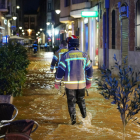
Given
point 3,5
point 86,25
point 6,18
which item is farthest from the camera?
point 6,18

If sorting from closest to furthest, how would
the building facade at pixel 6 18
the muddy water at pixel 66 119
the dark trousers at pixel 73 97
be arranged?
the muddy water at pixel 66 119, the dark trousers at pixel 73 97, the building facade at pixel 6 18

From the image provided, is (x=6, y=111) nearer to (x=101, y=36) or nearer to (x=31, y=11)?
(x=101, y=36)

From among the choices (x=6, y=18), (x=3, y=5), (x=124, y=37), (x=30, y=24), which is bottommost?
(x=124, y=37)

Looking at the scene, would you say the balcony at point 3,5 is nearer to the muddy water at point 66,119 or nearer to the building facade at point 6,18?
the building facade at point 6,18

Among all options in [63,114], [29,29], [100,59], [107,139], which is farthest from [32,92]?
[29,29]

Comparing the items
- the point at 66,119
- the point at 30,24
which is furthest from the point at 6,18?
the point at 30,24

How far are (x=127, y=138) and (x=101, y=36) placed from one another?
16.1 meters

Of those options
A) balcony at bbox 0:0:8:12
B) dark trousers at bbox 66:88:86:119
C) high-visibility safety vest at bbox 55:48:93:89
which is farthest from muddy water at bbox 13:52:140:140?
balcony at bbox 0:0:8:12

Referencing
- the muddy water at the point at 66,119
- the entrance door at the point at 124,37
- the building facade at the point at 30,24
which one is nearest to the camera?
the muddy water at the point at 66,119

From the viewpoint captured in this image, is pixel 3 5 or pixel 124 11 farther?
pixel 3 5

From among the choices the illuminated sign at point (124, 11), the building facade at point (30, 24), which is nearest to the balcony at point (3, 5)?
the illuminated sign at point (124, 11)

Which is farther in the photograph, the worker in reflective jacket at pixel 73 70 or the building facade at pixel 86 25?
the building facade at pixel 86 25

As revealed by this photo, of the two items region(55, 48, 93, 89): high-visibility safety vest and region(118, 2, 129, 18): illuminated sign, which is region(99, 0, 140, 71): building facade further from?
region(55, 48, 93, 89): high-visibility safety vest

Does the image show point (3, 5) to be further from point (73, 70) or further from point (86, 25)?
point (73, 70)
